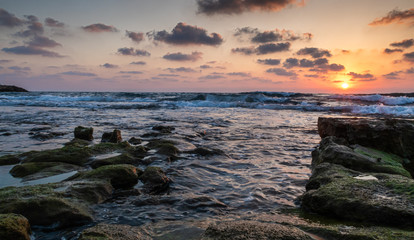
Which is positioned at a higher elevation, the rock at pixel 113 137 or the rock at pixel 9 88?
the rock at pixel 9 88

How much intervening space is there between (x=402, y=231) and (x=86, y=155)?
5.97 m

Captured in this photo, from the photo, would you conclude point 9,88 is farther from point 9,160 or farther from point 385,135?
point 385,135

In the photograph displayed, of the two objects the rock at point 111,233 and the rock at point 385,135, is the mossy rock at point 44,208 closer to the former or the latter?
the rock at point 111,233

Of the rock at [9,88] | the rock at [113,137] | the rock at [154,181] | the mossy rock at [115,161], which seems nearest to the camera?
the rock at [154,181]

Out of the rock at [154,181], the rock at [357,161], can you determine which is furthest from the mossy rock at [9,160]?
the rock at [357,161]

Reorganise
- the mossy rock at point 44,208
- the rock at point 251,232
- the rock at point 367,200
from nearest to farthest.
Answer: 1. the rock at point 251,232
2. the rock at point 367,200
3. the mossy rock at point 44,208

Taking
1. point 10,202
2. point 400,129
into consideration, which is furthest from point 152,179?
point 400,129

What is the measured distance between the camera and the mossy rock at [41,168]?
484 centimetres

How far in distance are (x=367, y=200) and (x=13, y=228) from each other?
11.6 feet

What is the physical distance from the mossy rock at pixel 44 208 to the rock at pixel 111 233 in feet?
2.20

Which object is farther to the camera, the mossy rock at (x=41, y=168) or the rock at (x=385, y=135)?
the rock at (x=385, y=135)

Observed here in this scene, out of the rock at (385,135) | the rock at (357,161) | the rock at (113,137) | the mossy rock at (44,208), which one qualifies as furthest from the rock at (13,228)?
the rock at (385,135)

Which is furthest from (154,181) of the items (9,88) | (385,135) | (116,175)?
(9,88)

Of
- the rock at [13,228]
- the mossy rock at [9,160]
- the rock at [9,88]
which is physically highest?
the rock at [9,88]
